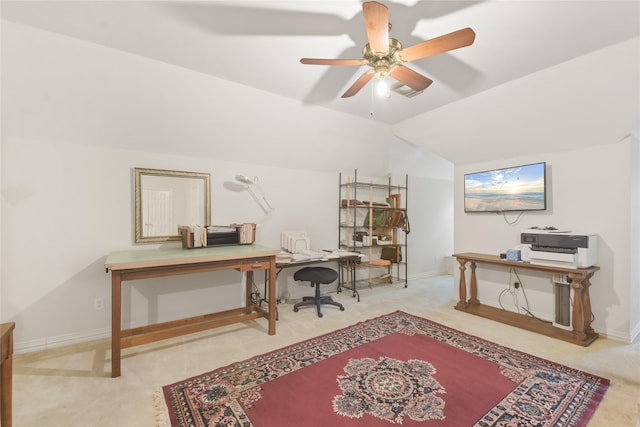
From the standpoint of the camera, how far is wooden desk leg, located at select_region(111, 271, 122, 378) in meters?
2.15

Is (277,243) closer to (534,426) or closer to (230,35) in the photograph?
(230,35)

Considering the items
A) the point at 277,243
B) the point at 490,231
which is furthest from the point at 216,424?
the point at 490,231

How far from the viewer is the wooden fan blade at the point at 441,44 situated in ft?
5.20

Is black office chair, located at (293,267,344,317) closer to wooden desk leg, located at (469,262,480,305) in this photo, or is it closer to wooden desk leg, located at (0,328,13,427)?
wooden desk leg, located at (469,262,480,305)

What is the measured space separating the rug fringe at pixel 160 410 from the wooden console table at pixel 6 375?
0.68m

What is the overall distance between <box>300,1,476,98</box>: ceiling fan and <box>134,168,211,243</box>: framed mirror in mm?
2065

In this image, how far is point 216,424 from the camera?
5.52 ft

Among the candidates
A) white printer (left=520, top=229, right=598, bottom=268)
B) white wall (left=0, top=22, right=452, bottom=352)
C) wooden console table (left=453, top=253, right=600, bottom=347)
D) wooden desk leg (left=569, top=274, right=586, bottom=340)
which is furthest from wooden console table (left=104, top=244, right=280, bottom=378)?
wooden desk leg (left=569, top=274, right=586, bottom=340)

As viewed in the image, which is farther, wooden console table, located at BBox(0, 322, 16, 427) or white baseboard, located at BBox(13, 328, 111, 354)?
white baseboard, located at BBox(13, 328, 111, 354)

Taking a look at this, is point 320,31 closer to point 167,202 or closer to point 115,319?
point 167,202

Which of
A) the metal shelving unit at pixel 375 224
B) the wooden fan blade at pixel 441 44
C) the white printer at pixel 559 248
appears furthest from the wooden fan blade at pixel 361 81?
the white printer at pixel 559 248

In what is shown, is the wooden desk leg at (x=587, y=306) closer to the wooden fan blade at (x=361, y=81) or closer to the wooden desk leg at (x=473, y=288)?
the wooden desk leg at (x=473, y=288)

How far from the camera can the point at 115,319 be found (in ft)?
7.16

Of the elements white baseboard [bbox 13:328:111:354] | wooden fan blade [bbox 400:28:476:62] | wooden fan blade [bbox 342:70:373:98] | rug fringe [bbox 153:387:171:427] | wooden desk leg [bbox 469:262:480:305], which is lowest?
rug fringe [bbox 153:387:171:427]
